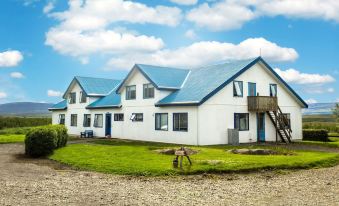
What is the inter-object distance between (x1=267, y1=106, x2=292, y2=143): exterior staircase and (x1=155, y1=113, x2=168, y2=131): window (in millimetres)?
8969

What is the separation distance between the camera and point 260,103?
31078mm

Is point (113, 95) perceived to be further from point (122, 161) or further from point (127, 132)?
point (122, 161)

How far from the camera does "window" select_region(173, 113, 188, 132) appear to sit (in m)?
28.8

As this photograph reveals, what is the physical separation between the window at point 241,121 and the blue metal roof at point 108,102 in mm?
11664

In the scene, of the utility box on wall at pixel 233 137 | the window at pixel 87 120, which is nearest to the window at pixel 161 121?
the utility box on wall at pixel 233 137

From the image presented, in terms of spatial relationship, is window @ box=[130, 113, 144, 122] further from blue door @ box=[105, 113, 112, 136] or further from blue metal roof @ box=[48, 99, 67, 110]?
blue metal roof @ box=[48, 99, 67, 110]

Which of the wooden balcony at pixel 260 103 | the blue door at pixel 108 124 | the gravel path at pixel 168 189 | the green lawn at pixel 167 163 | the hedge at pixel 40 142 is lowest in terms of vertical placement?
the gravel path at pixel 168 189

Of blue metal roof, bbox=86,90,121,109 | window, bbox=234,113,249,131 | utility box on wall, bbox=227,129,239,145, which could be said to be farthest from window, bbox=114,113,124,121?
utility box on wall, bbox=227,129,239,145

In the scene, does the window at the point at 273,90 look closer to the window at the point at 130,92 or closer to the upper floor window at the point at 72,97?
the window at the point at 130,92

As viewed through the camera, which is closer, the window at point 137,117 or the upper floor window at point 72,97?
the window at point 137,117

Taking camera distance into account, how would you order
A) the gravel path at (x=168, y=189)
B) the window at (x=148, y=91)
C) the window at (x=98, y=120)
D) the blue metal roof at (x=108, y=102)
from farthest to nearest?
the window at (x=98, y=120), the blue metal roof at (x=108, y=102), the window at (x=148, y=91), the gravel path at (x=168, y=189)

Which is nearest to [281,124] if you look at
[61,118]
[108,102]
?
[108,102]

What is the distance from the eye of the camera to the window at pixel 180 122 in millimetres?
28750

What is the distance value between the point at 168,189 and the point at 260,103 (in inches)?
811
